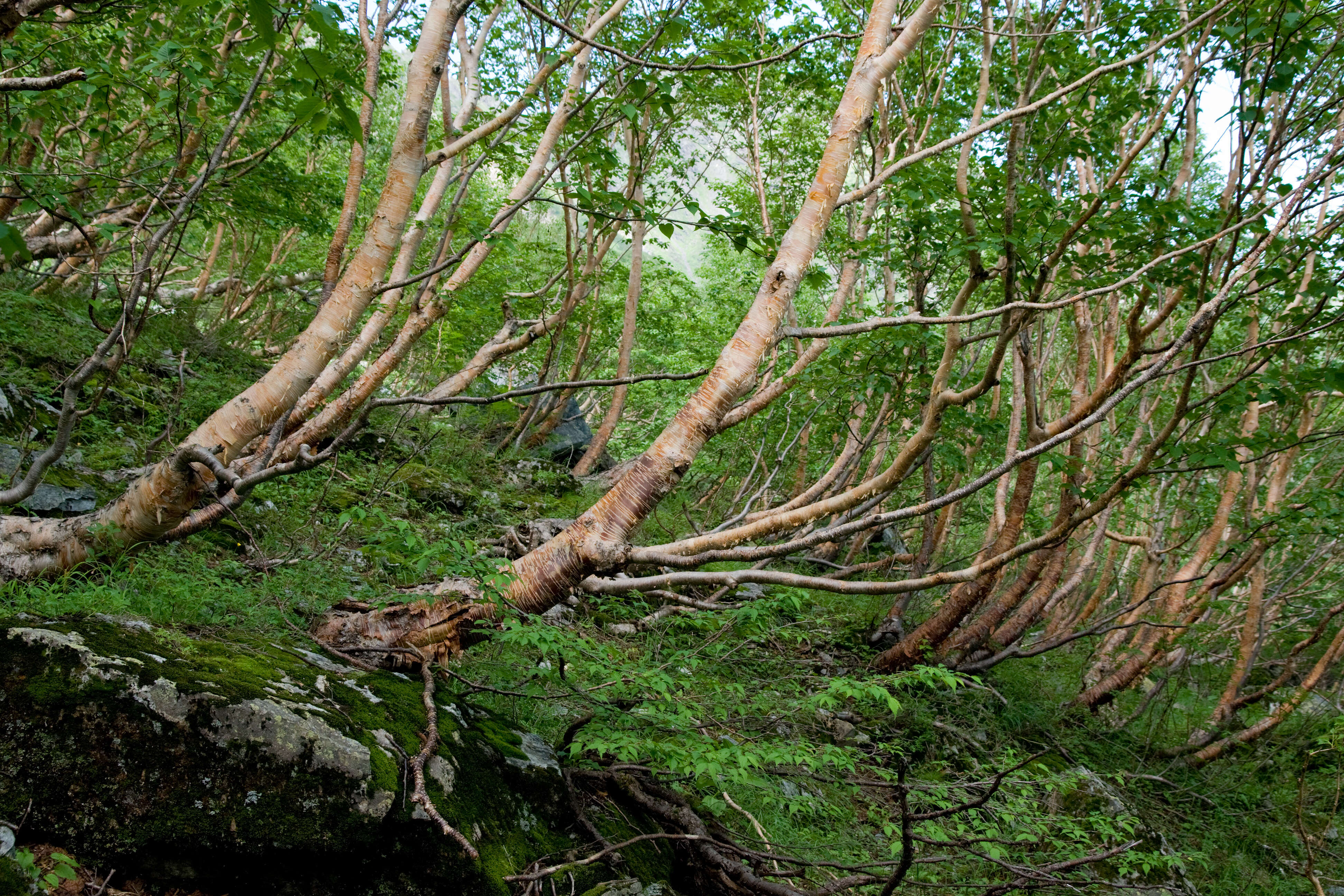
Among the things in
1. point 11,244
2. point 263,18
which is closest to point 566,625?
point 11,244

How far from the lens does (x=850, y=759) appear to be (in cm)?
330

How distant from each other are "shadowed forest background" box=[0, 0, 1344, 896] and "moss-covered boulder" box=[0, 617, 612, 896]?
0.01m

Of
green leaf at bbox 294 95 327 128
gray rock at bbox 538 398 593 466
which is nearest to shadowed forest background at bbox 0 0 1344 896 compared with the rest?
green leaf at bbox 294 95 327 128

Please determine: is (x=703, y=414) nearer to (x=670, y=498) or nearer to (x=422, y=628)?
(x=422, y=628)

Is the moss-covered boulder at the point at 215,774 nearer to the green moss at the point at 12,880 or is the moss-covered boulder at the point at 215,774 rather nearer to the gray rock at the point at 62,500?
the green moss at the point at 12,880

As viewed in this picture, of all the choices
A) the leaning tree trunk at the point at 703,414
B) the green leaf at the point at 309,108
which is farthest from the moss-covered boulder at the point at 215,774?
the green leaf at the point at 309,108

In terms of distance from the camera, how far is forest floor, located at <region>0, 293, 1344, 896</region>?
3309 millimetres

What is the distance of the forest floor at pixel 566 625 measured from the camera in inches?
130

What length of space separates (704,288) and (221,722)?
1790cm

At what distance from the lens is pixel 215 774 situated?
82.7 inches

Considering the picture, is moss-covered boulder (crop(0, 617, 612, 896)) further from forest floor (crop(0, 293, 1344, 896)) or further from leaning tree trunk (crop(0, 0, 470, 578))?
leaning tree trunk (crop(0, 0, 470, 578))

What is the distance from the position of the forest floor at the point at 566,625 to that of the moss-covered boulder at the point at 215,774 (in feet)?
0.71

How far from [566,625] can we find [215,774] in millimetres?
2374

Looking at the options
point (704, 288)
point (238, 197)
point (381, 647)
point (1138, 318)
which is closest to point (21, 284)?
point (238, 197)
